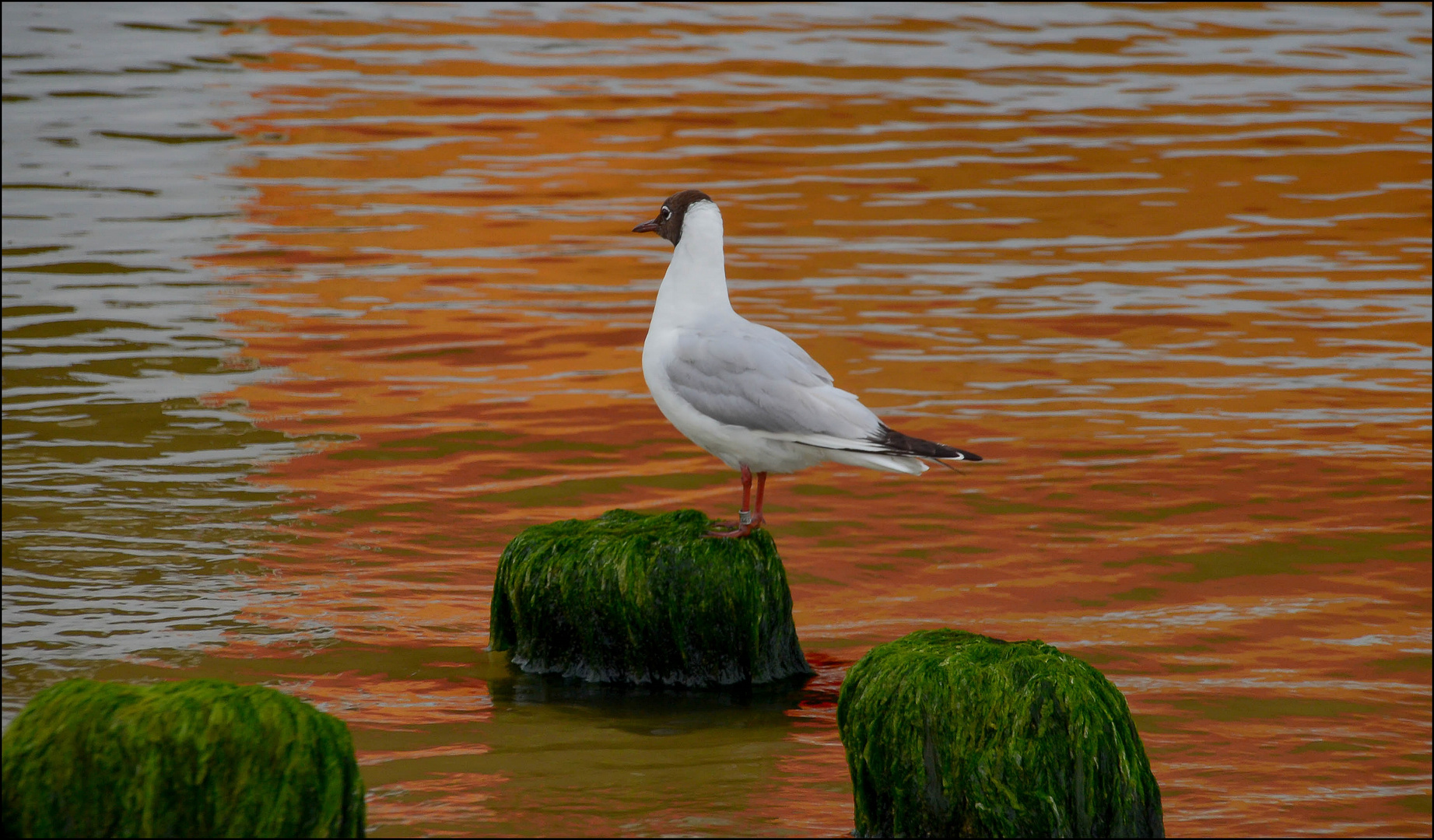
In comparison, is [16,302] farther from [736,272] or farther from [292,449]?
[736,272]

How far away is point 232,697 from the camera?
12.4 ft

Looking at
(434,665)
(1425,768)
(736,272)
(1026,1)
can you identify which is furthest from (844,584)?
(1026,1)

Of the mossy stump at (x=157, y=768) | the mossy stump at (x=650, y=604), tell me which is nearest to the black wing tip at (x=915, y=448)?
the mossy stump at (x=650, y=604)

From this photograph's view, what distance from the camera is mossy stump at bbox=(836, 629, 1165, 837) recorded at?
163 inches

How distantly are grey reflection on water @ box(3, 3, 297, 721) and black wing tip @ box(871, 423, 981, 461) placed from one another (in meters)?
2.64

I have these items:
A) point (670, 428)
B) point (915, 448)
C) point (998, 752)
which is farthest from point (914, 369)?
point (998, 752)

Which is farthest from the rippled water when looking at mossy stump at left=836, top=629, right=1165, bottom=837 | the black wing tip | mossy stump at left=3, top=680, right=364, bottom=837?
the black wing tip

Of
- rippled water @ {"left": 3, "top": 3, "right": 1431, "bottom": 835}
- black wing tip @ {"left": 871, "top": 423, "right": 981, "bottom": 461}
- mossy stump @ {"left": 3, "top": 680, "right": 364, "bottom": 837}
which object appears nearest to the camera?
mossy stump @ {"left": 3, "top": 680, "right": 364, "bottom": 837}

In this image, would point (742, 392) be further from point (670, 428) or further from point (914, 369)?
point (914, 369)

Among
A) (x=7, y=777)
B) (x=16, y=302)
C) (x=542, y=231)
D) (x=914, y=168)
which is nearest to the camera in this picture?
(x=7, y=777)

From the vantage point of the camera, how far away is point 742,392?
5496 millimetres

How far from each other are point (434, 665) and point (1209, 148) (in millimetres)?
13121

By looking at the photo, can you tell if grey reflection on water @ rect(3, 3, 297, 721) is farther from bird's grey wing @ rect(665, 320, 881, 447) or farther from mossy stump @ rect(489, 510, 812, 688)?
bird's grey wing @ rect(665, 320, 881, 447)

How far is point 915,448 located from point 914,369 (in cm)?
514
